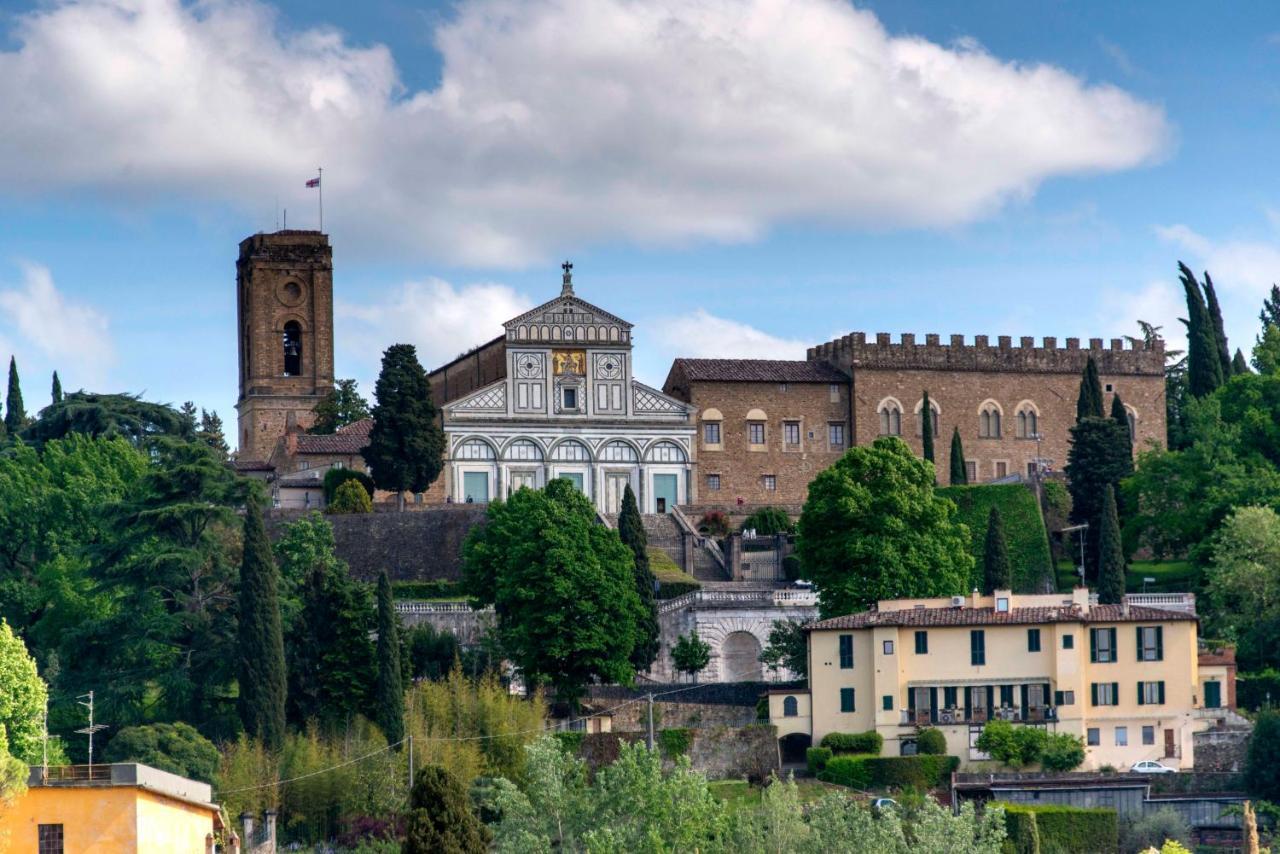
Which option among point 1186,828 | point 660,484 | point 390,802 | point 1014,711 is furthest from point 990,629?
point 660,484

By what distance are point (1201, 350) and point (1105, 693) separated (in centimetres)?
2975

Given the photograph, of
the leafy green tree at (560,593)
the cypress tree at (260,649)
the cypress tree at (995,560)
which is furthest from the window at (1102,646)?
the cypress tree at (260,649)

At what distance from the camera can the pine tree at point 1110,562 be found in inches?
2852

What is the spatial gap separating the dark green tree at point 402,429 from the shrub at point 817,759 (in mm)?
24522

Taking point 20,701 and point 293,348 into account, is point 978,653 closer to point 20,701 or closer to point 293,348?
point 20,701

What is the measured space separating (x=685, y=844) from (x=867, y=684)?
14209 millimetres

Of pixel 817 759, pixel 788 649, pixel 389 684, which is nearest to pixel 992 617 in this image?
pixel 817 759

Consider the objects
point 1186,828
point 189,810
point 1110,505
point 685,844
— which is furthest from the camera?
point 1110,505

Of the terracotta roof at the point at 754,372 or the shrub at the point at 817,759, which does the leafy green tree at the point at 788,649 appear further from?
the terracotta roof at the point at 754,372

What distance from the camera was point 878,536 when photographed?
69.8 meters

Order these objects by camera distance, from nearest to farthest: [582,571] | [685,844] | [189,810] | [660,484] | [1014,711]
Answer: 1. [189,810]
2. [685,844]
3. [1014,711]
4. [582,571]
5. [660,484]

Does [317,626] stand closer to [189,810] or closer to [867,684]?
[867,684]

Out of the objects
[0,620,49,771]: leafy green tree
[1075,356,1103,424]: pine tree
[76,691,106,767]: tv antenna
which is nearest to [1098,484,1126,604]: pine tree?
[1075,356,1103,424]: pine tree

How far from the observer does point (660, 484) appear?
89125 mm
